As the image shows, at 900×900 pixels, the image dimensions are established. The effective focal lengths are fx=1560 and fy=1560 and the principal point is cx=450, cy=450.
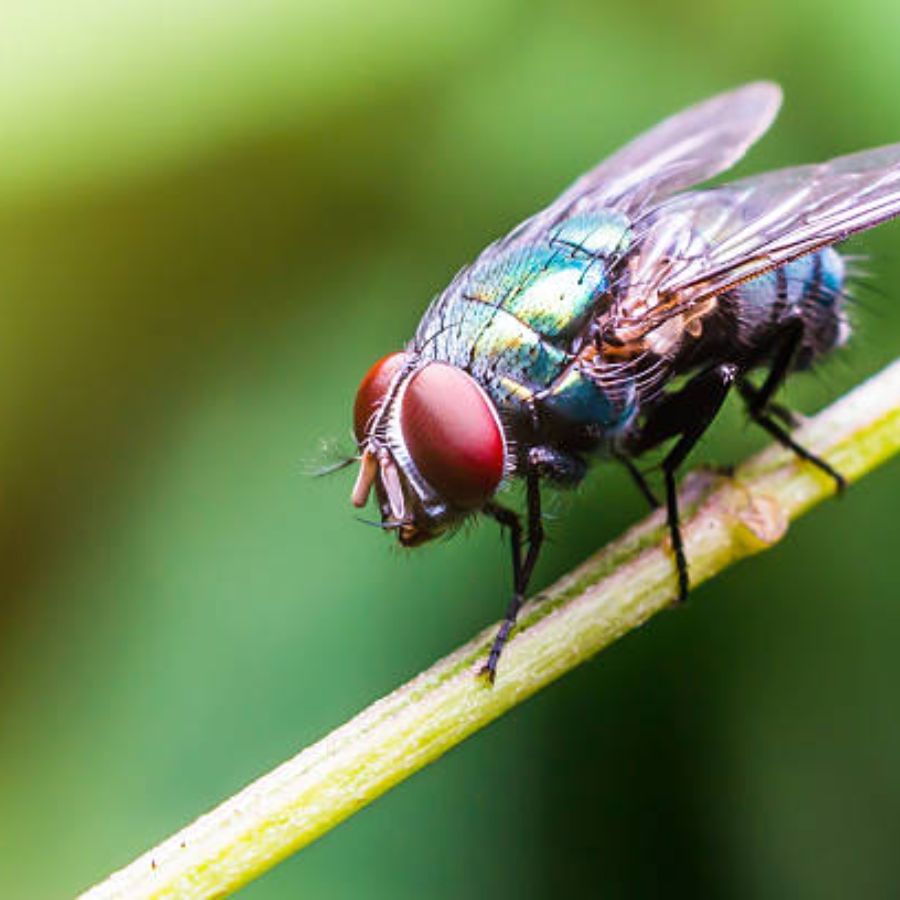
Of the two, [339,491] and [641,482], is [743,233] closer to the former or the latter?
[641,482]

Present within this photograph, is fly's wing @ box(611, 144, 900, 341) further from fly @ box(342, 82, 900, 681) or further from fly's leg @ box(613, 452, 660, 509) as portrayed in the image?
fly's leg @ box(613, 452, 660, 509)

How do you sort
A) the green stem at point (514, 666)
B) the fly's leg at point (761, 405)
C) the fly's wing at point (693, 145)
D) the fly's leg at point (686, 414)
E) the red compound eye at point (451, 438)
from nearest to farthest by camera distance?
the green stem at point (514, 666)
the red compound eye at point (451, 438)
the fly's leg at point (686, 414)
the fly's leg at point (761, 405)
the fly's wing at point (693, 145)

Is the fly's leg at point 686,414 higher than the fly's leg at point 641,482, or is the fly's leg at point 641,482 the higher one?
the fly's leg at point 686,414

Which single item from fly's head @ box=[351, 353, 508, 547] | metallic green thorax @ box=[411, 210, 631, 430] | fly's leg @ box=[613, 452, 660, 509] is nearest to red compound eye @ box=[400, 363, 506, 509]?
fly's head @ box=[351, 353, 508, 547]

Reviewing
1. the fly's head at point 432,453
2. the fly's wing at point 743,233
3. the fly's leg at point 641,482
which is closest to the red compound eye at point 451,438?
the fly's head at point 432,453

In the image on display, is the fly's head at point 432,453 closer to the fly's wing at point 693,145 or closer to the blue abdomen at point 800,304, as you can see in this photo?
the blue abdomen at point 800,304

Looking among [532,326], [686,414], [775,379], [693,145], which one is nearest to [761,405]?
[775,379]

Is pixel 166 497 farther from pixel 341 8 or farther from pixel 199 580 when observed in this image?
pixel 341 8
